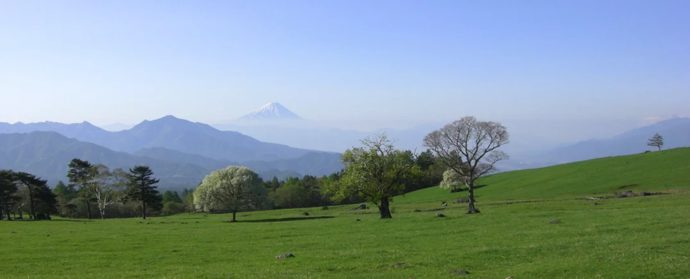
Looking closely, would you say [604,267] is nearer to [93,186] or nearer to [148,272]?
[148,272]

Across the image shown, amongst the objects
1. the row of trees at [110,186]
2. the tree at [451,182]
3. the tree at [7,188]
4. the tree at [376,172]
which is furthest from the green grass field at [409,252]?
the tree at [451,182]

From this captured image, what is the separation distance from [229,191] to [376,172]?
33970 millimetres

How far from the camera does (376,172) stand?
63.8 metres

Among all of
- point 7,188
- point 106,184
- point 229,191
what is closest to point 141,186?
point 106,184

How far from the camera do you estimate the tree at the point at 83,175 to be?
11188cm

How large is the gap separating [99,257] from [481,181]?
5222 inches

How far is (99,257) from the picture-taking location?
3075cm

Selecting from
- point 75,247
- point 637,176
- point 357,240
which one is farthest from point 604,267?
point 637,176

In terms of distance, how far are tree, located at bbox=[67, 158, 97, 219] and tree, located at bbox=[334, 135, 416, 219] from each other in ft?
238

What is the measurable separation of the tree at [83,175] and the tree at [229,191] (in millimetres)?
37538

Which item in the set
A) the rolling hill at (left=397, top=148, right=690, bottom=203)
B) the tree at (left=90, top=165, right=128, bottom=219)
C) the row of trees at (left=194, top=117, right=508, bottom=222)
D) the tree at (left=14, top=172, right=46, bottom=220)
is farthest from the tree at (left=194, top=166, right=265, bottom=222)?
the rolling hill at (left=397, top=148, right=690, bottom=203)

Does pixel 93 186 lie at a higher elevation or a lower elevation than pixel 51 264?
higher

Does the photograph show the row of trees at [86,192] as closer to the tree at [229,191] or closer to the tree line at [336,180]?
the tree line at [336,180]

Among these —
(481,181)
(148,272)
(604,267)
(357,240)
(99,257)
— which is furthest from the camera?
(481,181)
